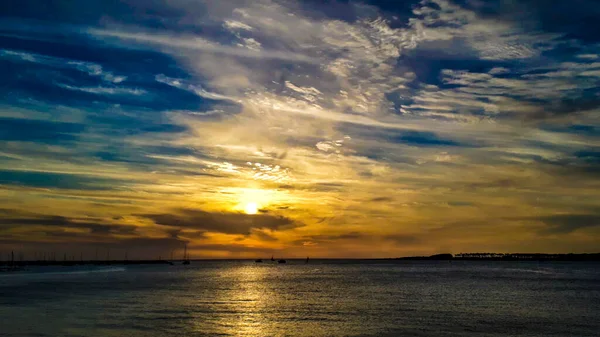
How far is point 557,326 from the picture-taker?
172ft

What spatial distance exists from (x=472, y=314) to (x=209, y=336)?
3173 centimetres

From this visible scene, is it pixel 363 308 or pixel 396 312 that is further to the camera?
pixel 363 308

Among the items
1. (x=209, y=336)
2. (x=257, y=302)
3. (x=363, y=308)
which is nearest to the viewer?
(x=209, y=336)

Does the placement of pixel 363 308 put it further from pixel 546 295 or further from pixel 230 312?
pixel 546 295

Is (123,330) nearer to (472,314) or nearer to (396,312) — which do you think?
(396,312)

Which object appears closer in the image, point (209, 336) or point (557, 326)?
point (209, 336)

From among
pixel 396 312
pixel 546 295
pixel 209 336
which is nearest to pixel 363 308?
pixel 396 312

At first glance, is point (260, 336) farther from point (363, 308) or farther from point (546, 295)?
point (546, 295)

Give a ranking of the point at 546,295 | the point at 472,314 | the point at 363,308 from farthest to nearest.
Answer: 1. the point at 546,295
2. the point at 363,308
3. the point at 472,314

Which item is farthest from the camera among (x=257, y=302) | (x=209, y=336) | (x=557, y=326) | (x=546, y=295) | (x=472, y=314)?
(x=546, y=295)

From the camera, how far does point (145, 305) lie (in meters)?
70.4

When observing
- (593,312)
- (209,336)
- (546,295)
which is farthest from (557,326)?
(546,295)

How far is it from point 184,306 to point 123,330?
887 inches

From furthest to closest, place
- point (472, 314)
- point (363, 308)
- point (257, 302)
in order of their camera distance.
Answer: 1. point (257, 302)
2. point (363, 308)
3. point (472, 314)
